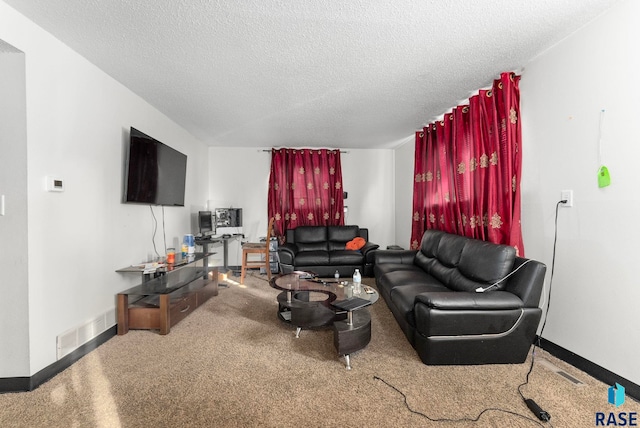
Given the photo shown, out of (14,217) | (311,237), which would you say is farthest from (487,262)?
(14,217)

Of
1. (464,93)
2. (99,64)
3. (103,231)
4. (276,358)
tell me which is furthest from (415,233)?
(99,64)

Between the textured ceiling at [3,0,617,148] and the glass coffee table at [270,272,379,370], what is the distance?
2.03m

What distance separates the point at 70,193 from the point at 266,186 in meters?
3.61

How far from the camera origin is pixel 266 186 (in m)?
5.66

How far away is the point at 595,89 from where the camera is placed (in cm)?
193

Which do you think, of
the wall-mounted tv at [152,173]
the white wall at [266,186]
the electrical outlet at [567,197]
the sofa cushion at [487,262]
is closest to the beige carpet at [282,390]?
the sofa cushion at [487,262]

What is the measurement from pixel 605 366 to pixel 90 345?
3.85 meters

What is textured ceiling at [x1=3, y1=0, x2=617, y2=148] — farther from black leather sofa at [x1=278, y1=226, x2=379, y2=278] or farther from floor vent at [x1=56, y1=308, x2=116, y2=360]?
black leather sofa at [x1=278, y1=226, x2=379, y2=278]

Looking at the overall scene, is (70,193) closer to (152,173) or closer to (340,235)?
(152,173)

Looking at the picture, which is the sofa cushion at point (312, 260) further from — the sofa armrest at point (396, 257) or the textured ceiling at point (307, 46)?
the textured ceiling at point (307, 46)

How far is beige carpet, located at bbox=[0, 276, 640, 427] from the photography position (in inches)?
60.2

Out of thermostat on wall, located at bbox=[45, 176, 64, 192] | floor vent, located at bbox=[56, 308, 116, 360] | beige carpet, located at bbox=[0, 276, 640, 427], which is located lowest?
beige carpet, located at bbox=[0, 276, 640, 427]

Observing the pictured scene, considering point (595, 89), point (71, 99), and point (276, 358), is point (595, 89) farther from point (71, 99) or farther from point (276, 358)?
point (71, 99)

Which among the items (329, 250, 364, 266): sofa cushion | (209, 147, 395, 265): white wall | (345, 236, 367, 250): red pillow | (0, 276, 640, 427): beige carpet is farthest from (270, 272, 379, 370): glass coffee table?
(209, 147, 395, 265): white wall
